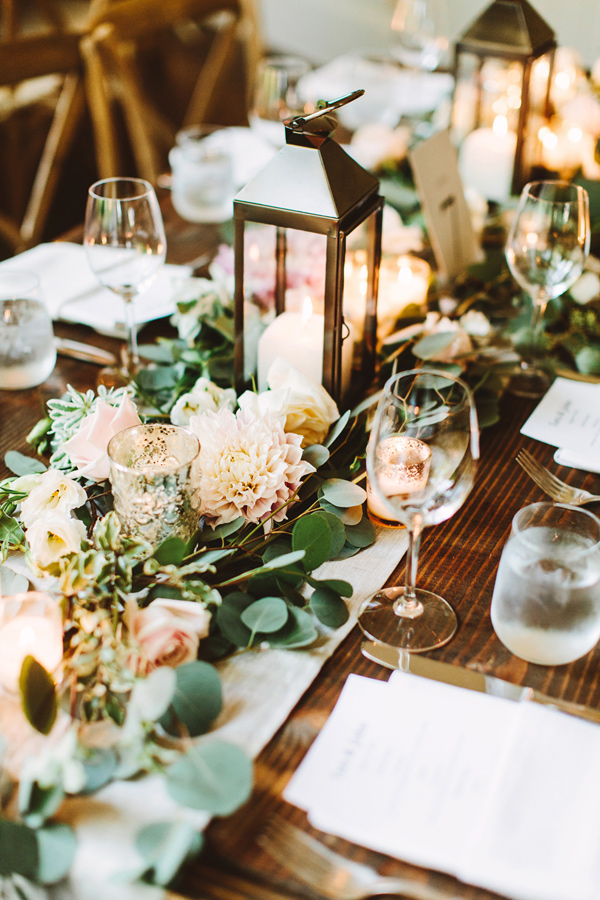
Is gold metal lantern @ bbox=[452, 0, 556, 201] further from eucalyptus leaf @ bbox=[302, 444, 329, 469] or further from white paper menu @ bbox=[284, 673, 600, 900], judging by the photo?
white paper menu @ bbox=[284, 673, 600, 900]

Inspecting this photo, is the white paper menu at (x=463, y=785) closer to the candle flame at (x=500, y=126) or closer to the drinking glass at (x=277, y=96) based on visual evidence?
the candle flame at (x=500, y=126)

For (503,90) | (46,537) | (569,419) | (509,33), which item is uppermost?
(509,33)

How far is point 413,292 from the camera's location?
125 centimetres

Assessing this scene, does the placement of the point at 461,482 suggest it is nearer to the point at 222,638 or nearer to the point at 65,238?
the point at 222,638

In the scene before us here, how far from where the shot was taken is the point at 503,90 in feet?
4.91

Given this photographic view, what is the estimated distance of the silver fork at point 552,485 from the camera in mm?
944

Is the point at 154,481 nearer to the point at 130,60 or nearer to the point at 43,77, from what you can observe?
the point at 43,77

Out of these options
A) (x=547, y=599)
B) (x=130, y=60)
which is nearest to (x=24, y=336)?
(x=547, y=599)

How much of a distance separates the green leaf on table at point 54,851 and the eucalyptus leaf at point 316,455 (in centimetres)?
44

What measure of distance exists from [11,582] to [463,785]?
439 mm

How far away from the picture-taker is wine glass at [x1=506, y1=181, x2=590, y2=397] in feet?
3.76

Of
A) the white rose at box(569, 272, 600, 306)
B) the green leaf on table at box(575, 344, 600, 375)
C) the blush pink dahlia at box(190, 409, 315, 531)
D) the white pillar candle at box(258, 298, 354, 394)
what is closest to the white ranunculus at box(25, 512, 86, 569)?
the blush pink dahlia at box(190, 409, 315, 531)

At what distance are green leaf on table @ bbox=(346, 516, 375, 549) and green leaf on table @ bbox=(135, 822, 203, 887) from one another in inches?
14.3

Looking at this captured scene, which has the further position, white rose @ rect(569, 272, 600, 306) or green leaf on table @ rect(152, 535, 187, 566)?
white rose @ rect(569, 272, 600, 306)
